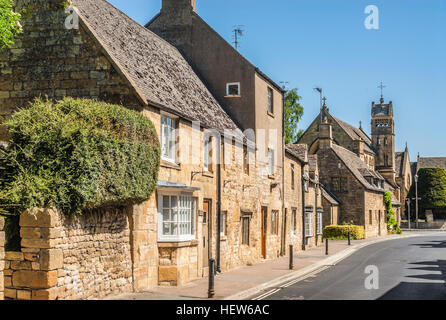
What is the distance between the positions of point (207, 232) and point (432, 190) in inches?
2661

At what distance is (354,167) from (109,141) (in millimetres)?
43778

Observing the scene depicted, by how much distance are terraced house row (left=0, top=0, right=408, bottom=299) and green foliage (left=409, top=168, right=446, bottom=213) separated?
53.1m

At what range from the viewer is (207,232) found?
19.9 m

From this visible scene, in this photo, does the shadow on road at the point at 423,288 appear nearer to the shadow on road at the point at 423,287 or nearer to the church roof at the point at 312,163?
the shadow on road at the point at 423,287

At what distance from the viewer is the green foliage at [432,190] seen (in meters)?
79.1

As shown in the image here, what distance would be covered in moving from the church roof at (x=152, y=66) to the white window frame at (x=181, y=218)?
2657 mm

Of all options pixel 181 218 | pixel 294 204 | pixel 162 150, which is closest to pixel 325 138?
pixel 294 204

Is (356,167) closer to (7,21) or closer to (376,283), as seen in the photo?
(376,283)

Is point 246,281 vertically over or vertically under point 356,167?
under

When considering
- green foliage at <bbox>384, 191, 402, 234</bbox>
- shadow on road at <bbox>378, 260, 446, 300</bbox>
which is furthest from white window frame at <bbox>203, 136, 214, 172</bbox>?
green foliage at <bbox>384, 191, 402, 234</bbox>

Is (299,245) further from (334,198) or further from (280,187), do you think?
(334,198)

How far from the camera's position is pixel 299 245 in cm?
3312

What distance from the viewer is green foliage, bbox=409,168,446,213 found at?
3113 inches

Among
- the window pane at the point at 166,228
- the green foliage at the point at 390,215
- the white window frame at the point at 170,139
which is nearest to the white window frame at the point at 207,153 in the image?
the white window frame at the point at 170,139
